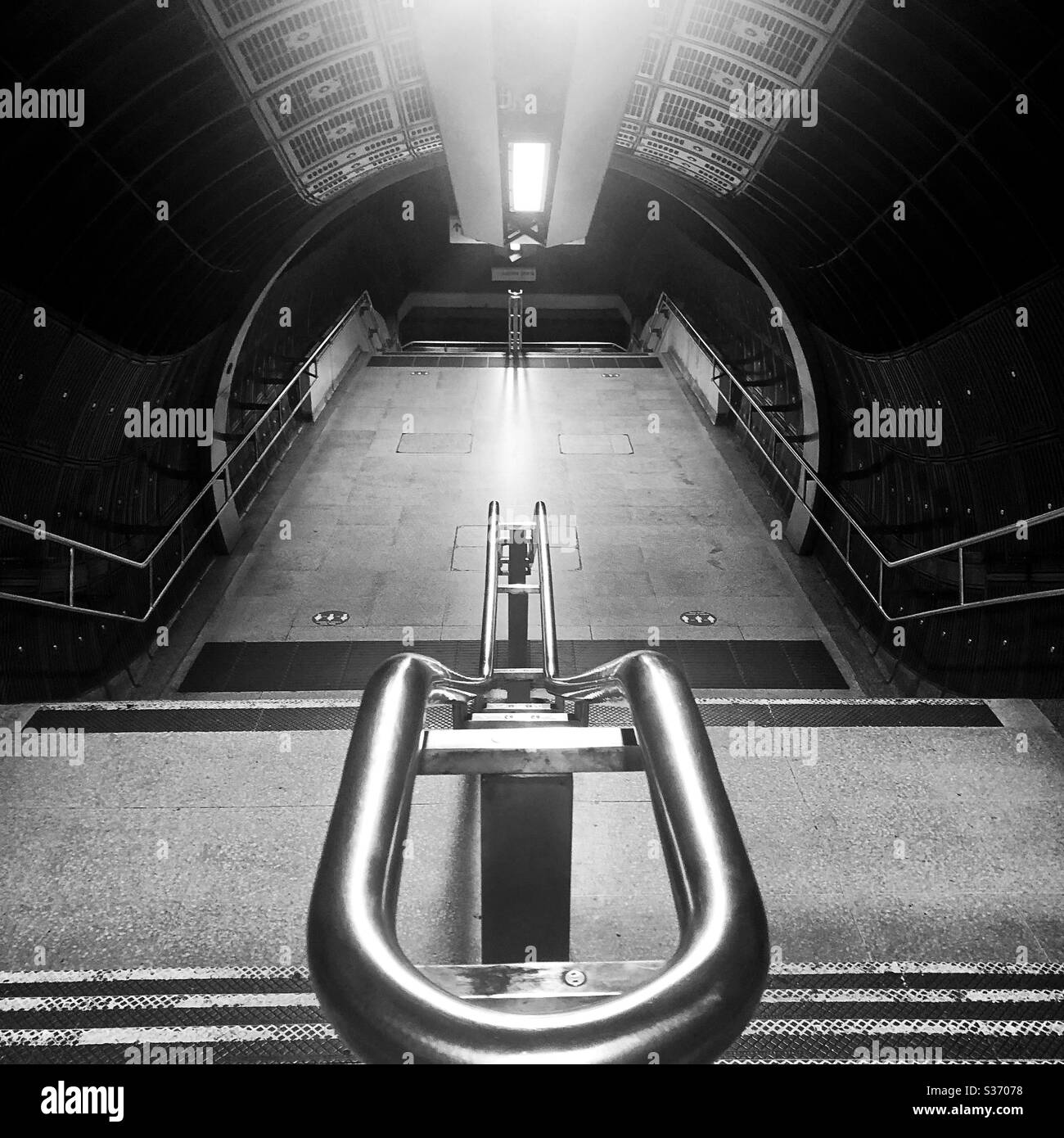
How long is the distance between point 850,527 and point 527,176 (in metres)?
3.74

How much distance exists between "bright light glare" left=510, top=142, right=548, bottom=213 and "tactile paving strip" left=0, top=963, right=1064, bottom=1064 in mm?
3807

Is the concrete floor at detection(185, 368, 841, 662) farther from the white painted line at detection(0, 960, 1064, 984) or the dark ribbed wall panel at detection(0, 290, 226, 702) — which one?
the white painted line at detection(0, 960, 1064, 984)

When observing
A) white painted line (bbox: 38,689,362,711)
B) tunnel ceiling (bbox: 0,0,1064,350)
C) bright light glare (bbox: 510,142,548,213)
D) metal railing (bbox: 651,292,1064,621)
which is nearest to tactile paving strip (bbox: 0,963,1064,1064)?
white painted line (bbox: 38,689,362,711)

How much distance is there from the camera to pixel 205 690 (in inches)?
243

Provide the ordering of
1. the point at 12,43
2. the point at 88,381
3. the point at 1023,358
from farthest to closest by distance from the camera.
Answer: the point at 88,381 → the point at 1023,358 → the point at 12,43

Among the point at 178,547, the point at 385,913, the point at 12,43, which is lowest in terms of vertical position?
the point at 385,913

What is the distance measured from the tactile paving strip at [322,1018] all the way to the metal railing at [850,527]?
2280 millimetres

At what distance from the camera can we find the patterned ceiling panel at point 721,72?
177 inches

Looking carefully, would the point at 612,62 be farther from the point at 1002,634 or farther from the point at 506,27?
the point at 1002,634

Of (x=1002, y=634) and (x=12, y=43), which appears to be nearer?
(x=12, y=43)

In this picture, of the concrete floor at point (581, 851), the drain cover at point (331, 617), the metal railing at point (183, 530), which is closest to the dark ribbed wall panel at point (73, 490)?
the metal railing at point (183, 530)
